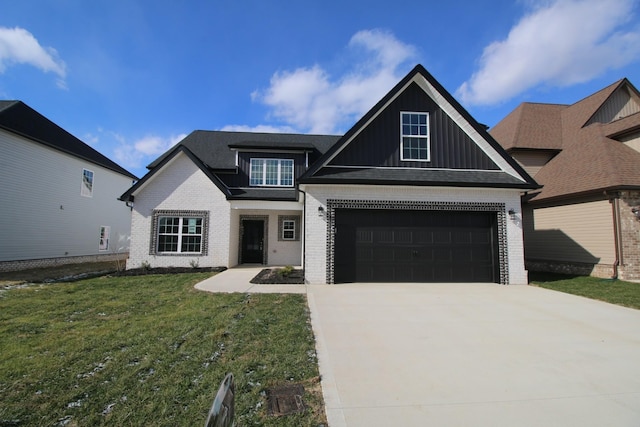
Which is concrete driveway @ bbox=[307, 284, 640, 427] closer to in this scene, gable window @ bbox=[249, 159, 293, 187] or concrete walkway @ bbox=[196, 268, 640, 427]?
concrete walkway @ bbox=[196, 268, 640, 427]

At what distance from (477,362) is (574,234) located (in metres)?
12.6

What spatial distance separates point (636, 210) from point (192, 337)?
1555 cm

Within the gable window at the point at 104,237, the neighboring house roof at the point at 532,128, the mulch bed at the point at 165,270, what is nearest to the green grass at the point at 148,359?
the mulch bed at the point at 165,270

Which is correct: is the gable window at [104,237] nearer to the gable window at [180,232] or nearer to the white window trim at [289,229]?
the gable window at [180,232]

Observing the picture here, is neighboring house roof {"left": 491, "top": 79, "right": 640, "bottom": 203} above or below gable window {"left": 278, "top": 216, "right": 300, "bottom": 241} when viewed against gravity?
above

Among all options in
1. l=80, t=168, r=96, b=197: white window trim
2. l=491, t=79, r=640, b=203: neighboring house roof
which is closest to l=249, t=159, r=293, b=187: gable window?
l=80, t=168, r=96, b=197: white window trim

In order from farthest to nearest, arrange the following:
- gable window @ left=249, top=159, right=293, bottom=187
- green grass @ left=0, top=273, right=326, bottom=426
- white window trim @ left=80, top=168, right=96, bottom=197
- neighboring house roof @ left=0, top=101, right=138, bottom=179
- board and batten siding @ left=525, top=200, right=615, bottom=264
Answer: white window trim @ left=80, top=168, right=96, bottom=197
gable window @ left=249, top=159, right=293, bottom=187
neighboring house roof @ left=0, top=101, right=138, bottom=179
board and batten siding @ left=525, top=200, right=615, bottom=264
green grass @ left=0, top=273, right=326, bottom=426

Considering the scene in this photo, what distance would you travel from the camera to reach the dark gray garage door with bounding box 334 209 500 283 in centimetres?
1038

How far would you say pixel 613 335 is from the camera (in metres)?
5.28

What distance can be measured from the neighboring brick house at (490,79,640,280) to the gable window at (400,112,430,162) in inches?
279

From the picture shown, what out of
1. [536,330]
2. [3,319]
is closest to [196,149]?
[3,319]

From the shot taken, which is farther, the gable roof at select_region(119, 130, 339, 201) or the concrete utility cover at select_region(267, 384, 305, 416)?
the gable roof at select_region(119, 130, 339, 201)

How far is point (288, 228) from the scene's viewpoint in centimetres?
1603

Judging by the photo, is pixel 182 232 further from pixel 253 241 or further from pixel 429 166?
pixel 429 166
